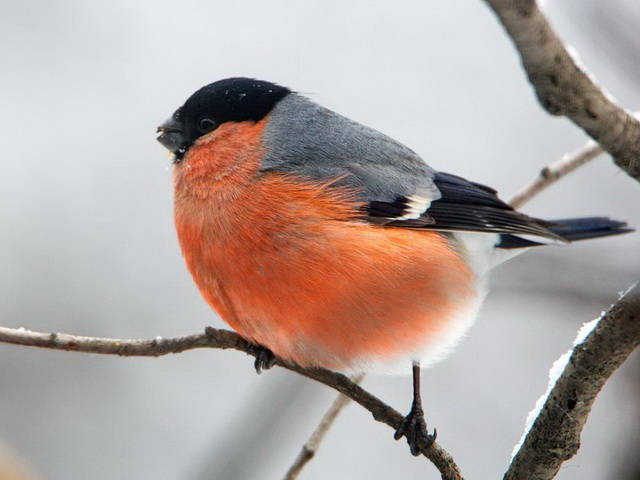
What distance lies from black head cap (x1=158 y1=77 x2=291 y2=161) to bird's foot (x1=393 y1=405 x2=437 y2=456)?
5.26 ft

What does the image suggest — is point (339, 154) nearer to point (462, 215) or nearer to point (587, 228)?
point (462, 215)

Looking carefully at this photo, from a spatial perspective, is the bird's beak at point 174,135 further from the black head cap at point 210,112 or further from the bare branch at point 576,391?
the bare branch at point 576,391

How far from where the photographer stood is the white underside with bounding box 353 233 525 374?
3439 mm

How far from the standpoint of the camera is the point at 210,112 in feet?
12.4

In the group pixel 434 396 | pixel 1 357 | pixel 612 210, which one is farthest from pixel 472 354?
pixel 1 357

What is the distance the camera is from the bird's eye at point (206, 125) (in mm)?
3799

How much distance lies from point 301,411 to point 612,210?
3086mm

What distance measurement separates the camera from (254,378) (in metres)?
5.92

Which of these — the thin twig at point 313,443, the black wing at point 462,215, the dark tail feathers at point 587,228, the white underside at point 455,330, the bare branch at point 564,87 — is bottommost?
the thin twig at point 313,443

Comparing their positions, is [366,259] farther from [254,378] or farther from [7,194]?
[7,194]

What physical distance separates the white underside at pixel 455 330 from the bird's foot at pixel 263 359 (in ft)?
1.17

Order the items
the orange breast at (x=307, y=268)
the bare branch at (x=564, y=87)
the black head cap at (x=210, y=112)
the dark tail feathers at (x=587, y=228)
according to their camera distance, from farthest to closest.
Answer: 1. the dark tail feathers at (x=587, y=228)
2. the black head cap at (x=210, y=112)
3. the orange breast at (x=307, y=268)
4. the bare branch at (x=564, y=87)

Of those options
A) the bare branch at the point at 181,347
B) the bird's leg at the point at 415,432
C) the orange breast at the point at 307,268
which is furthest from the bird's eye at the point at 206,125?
the bird's leg at the point at 415,432

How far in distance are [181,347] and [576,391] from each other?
122 centimetres
